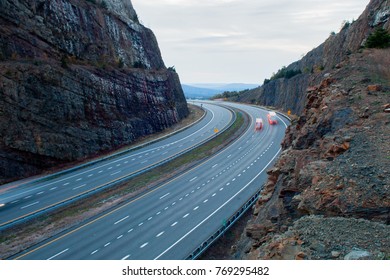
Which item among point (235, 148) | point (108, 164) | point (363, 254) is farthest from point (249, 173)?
point (363, 254)

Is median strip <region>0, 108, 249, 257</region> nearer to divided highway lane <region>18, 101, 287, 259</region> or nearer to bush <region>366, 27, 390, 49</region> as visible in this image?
divided highway lane <region>18, 101, 287, 259</region>

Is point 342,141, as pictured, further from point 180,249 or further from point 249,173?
point 249,173

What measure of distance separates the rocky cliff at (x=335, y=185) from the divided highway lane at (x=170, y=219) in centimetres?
589

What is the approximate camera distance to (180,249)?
69.1ft

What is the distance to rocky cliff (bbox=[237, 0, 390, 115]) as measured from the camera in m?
36.4

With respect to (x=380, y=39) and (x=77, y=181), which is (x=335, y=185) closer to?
(x=380, y=39)

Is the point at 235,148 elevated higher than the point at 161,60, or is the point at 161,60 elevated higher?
the point at 161,60

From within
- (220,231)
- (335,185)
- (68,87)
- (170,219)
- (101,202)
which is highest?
(68,87)

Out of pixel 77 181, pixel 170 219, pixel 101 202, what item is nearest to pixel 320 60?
pixel 77 181

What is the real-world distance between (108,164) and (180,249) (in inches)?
810

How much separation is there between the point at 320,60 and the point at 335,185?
206 ft

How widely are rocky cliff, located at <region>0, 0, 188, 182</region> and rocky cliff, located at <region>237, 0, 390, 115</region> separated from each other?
80.5ft

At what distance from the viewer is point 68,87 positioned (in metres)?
39.5

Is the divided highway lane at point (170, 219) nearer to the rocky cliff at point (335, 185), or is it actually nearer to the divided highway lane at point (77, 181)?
the divided highway lane at point (77, 181)
